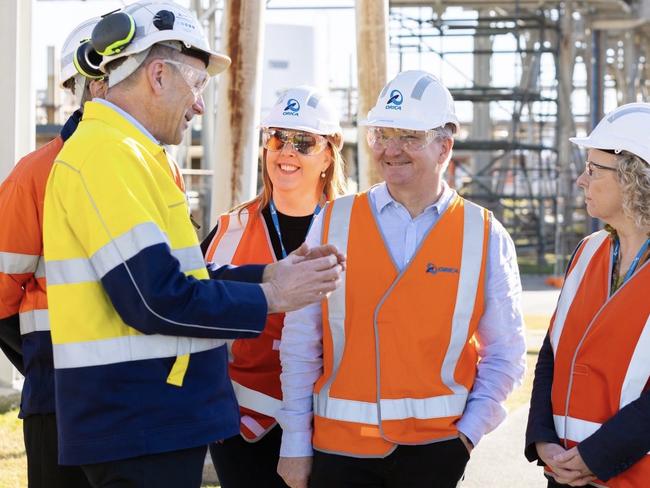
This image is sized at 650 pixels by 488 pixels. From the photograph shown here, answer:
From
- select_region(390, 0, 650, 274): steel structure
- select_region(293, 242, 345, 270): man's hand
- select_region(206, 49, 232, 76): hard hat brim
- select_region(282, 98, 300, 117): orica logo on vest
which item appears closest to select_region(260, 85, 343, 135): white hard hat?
select_region(282, 98, 300, 117): orica logo on vest

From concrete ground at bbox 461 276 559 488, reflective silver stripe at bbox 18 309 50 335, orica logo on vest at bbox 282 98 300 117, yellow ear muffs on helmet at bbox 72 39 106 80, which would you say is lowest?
concrete ground at bbox 461 276 559 488

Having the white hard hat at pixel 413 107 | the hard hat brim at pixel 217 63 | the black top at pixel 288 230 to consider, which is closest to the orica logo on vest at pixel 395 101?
the white hard hat at pixel 413 107

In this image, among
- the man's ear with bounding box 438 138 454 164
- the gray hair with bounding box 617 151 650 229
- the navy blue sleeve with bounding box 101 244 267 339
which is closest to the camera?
the navy blue sleeve with bounding box 101 244 267 339

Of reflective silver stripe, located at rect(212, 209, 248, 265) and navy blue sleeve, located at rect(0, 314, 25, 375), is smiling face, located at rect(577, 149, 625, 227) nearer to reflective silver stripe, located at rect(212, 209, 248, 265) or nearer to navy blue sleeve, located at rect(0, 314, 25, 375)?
reflective silver stripe, located at rect(212, 209, 248, 265)

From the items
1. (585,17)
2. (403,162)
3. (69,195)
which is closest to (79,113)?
(69,195)

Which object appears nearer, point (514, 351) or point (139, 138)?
point (139, 138)

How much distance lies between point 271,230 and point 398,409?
1.15 meters

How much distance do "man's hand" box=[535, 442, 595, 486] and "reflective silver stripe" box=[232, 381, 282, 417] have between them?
101 cm

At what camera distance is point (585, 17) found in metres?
28.1

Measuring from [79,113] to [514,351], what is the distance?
1741 millimetres

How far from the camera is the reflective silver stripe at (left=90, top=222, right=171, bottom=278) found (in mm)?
2896

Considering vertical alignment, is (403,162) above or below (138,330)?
above

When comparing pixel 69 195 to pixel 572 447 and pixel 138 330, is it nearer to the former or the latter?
pixel 138 330

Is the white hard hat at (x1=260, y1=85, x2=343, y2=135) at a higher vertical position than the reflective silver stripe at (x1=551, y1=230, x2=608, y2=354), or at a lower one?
higher
